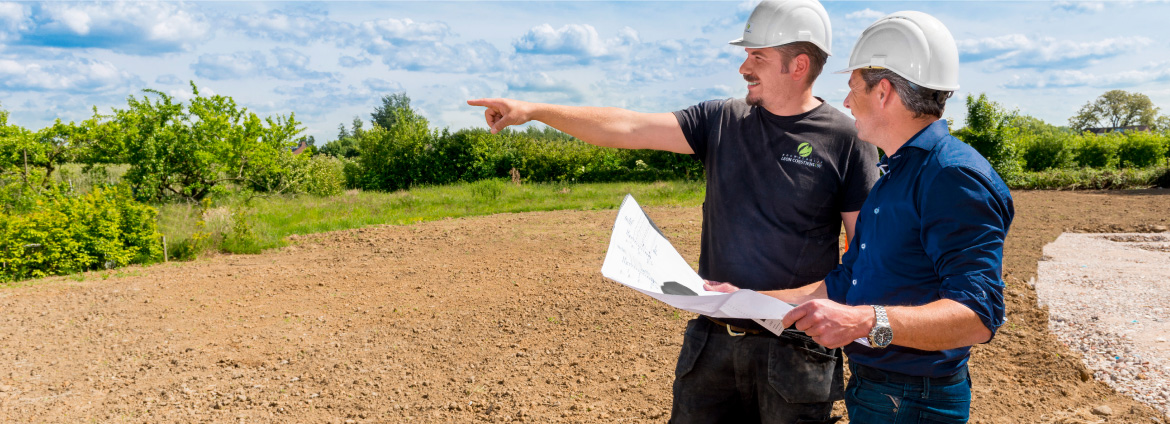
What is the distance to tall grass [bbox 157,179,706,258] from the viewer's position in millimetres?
10008

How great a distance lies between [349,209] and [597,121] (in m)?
14.1

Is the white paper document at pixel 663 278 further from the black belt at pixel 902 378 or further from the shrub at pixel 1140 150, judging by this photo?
the shrub at pixel 1140 150

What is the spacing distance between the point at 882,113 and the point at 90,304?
802cm

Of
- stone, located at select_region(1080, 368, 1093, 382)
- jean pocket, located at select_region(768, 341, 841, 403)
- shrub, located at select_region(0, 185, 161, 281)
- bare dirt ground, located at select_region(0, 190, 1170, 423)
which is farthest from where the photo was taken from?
shrub, located at select_region(0, 185, 161, 281)

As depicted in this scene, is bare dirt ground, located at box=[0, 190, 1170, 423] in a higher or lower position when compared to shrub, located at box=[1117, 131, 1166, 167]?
lower

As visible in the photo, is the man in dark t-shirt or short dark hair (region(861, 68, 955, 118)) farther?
the man in dark t-shirt

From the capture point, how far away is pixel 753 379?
2188 millimetres

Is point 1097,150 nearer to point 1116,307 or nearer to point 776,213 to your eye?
point 1116,307

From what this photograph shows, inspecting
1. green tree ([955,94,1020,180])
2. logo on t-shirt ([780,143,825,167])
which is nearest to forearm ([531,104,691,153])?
logo on t-shirt ([780,143,825,167])

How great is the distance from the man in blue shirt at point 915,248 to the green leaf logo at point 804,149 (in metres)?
0.46

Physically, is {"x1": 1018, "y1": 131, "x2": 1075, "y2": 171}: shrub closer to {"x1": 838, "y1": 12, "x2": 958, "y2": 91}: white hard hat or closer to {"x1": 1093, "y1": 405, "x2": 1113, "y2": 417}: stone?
{"x1": 1093, "y1": 405, "x2": 1113, "y2": 417}: stone

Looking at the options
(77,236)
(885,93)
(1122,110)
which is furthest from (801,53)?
(1122,110)

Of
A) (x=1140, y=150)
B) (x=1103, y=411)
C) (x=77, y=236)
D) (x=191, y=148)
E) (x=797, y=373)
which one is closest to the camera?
(x=797, y=373)

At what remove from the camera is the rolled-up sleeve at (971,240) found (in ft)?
4.26
